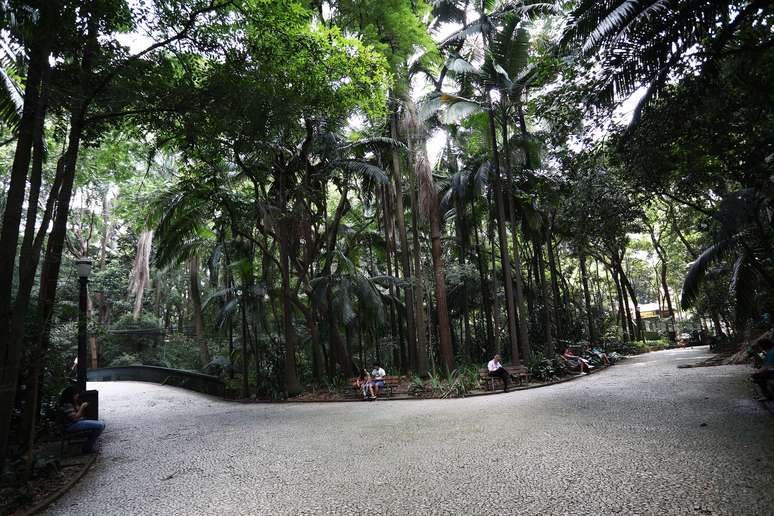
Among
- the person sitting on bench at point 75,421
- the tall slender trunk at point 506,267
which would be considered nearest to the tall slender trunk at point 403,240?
the tall slender trunk at point 506,267

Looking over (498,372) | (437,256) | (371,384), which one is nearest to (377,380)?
(371,384)

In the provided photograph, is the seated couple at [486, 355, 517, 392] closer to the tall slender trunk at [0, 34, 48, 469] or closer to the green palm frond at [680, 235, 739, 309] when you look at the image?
the green palm frond at [680, 235, 739, 309]

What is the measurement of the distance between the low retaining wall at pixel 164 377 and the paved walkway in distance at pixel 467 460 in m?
6.15

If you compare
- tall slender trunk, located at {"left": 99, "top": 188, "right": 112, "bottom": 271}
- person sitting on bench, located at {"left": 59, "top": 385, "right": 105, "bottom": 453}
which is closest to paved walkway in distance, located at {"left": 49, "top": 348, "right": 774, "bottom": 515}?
person sitting on bench, located at {"left": 59, "top": 385, "right": 105, "bottom": 453}

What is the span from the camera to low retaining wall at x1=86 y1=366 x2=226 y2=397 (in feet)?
50.3

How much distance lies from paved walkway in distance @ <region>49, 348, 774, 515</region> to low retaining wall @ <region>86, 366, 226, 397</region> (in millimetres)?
6148

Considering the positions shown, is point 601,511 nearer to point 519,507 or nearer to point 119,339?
point 519,507

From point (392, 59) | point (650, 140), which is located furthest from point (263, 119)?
point (650, 140)

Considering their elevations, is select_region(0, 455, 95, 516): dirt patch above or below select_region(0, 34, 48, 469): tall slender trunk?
below

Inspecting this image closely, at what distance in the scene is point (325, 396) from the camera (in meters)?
12.7

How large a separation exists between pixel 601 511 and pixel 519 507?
636 millimetres

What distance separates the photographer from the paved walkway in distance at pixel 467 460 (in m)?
3.85

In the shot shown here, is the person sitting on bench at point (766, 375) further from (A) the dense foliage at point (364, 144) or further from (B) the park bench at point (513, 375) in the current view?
(B) the park bench at point (513, 375)

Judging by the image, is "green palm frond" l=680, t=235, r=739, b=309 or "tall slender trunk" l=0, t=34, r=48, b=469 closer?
"tall slender trunk" l=0, t=34, r=48, b=469
